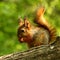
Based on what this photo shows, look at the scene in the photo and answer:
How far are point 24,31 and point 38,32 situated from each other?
9.5 inches

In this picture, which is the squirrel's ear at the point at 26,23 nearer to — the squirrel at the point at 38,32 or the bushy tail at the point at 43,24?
the squirrel at the point at 38,32

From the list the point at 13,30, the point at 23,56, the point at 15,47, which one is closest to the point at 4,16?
the point at 13,30

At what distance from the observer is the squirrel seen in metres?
5.25

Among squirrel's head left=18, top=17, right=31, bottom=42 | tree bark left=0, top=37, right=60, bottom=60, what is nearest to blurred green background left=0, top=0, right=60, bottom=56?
squirrel's head left=18, top=17, right=31, bottom=42

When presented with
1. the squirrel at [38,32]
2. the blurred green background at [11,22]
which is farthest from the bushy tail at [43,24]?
the blurred green background at [11,22]

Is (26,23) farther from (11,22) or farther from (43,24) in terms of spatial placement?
(11,22)

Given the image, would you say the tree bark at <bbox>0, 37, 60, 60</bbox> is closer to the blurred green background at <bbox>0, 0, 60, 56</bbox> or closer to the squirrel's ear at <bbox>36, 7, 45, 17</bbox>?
the squirrel's ear at <bbox>36, 7, 45, 17</bbox>

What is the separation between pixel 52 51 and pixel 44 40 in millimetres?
705

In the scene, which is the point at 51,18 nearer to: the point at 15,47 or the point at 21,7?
the point at 21,7

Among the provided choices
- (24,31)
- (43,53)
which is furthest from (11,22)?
(43,53)

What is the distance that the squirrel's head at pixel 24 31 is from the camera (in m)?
5.39

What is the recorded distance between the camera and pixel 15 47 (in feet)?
27.1

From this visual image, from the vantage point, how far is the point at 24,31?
5492mm

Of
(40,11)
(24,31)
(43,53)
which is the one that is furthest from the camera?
(24,31)
